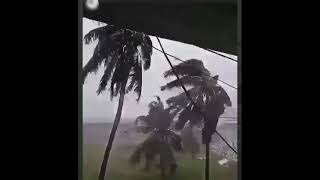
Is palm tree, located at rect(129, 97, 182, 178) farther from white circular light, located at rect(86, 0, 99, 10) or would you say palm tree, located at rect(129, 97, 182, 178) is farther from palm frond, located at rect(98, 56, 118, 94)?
white circular light, located at rect(86, 0, 99, 10)

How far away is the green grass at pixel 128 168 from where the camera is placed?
5.75ft

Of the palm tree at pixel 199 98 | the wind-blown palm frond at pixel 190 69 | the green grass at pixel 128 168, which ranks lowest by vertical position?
the green grass at pixel 128 168

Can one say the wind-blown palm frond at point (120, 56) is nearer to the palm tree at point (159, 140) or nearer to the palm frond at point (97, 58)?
the palm frond at point (97, 58)

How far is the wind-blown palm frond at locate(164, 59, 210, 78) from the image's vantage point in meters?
1.79

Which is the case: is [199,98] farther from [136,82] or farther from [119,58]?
[119,58]

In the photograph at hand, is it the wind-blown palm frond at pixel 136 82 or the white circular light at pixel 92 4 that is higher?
the white circular light at pixel 92 4

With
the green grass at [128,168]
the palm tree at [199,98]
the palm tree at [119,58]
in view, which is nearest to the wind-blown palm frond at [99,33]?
the palm tree at [119,58]

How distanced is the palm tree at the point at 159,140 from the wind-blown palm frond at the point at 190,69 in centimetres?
18

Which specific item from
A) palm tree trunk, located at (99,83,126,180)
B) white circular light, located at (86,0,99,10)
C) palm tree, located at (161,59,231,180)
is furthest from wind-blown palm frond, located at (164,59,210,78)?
white circular light, located at (86,0,99,10)

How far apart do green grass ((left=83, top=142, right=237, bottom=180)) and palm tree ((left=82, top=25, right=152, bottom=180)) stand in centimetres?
6
